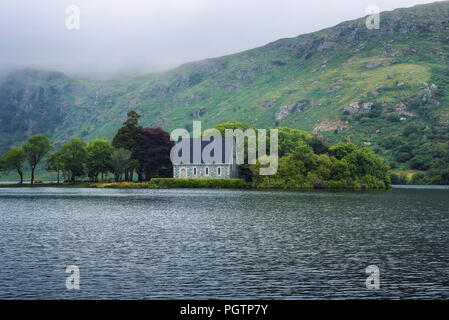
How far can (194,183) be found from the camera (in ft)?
363

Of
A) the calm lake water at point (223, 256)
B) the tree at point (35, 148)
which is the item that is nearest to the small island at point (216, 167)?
the tree at point (35, 148)

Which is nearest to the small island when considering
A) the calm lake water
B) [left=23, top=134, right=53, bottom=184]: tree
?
[left=23, top=134, right=53, bottom=184]: tree

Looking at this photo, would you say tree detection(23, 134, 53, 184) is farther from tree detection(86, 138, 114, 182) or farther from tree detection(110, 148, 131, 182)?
tree detection(110, 148, 131, 182)

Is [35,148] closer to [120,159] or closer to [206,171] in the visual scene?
[120,159]

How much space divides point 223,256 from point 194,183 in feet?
281

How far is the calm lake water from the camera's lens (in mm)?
19156

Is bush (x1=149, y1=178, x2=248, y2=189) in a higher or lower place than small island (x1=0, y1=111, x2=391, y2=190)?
lower

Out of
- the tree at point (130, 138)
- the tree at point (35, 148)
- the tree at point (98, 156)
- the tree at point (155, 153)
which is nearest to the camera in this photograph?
the tree at point (98, 156)

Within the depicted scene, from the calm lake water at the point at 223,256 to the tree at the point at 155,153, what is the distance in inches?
3110

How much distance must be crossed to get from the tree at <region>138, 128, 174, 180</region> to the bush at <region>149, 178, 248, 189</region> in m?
14.1

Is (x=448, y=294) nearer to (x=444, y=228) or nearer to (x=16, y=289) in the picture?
(x=16, y=289)

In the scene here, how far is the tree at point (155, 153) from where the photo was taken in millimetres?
124000

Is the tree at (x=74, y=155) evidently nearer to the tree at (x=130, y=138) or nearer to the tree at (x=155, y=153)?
Result: the tree at (x=130, y=138)
